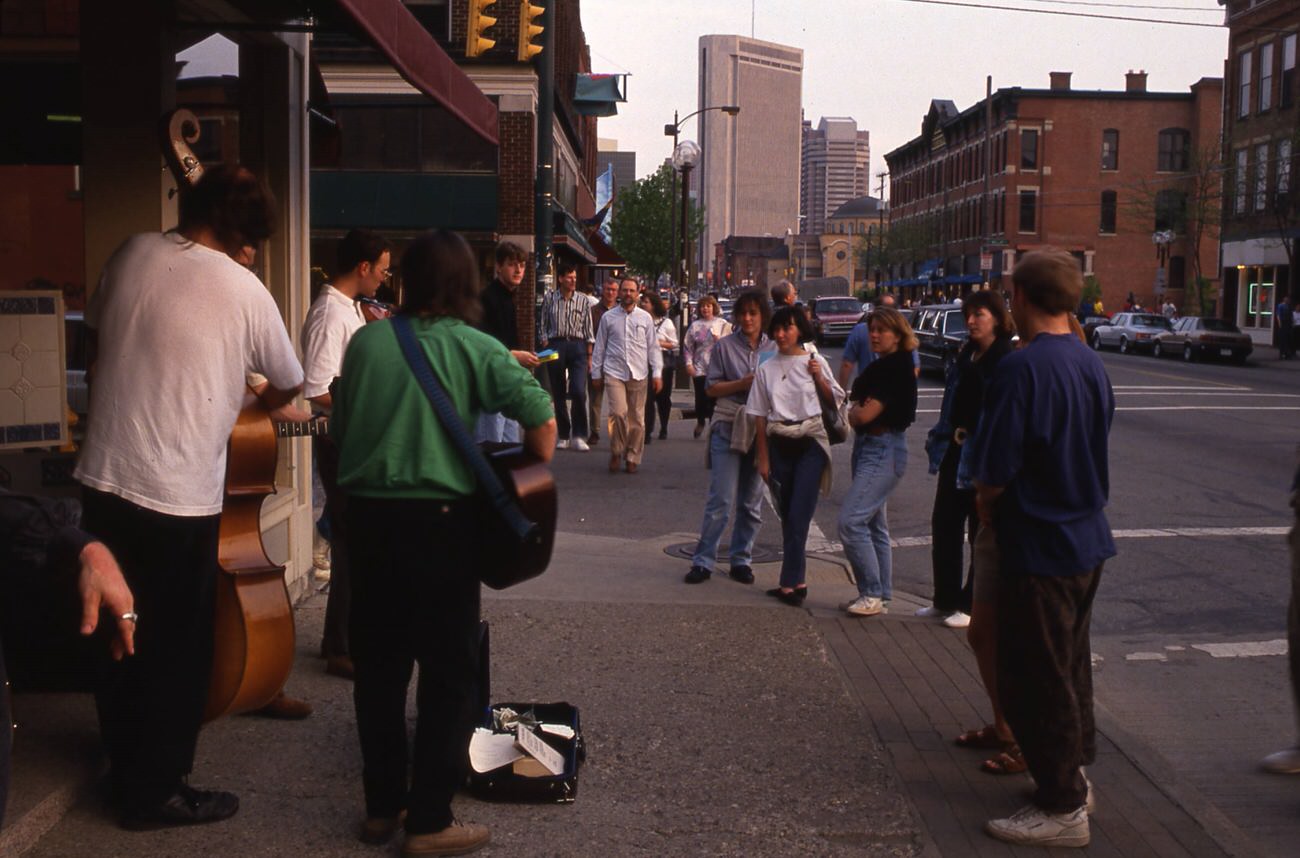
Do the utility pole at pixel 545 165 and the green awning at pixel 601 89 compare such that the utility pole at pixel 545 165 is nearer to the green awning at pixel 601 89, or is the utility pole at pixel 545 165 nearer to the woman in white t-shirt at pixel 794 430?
the woman in white t-shirt at pixel 794 430

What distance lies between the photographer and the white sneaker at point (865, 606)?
7555mm

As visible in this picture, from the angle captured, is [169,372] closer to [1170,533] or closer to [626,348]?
[1170,533]

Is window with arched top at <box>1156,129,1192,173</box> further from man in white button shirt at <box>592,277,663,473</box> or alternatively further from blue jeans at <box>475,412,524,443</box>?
blue jeans at <box>475,412,524,443</box>

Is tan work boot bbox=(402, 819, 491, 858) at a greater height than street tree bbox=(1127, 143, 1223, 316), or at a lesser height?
lesser

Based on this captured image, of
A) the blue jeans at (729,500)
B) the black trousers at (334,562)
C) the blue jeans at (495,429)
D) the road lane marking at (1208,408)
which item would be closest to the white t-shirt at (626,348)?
the blue jeans at (495,429)

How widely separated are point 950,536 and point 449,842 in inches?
162

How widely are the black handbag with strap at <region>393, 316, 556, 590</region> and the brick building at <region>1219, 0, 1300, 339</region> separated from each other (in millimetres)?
45041

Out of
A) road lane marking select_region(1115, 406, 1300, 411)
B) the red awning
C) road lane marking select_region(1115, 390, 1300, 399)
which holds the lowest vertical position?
road lane marking select_region(1115, 406, 1300, 411)

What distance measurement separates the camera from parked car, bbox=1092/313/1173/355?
44.9 meters

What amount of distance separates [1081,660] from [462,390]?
2.27m

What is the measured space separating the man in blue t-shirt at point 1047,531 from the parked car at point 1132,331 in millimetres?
41951

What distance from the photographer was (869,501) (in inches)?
293

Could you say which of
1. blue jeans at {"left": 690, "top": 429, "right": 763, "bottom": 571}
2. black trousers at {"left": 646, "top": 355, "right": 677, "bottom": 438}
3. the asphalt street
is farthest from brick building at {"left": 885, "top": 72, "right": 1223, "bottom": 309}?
blue jeans at {"left": 690, "top": 429, "right": 763, "bottom": 571}

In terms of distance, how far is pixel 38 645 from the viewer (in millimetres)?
4160
